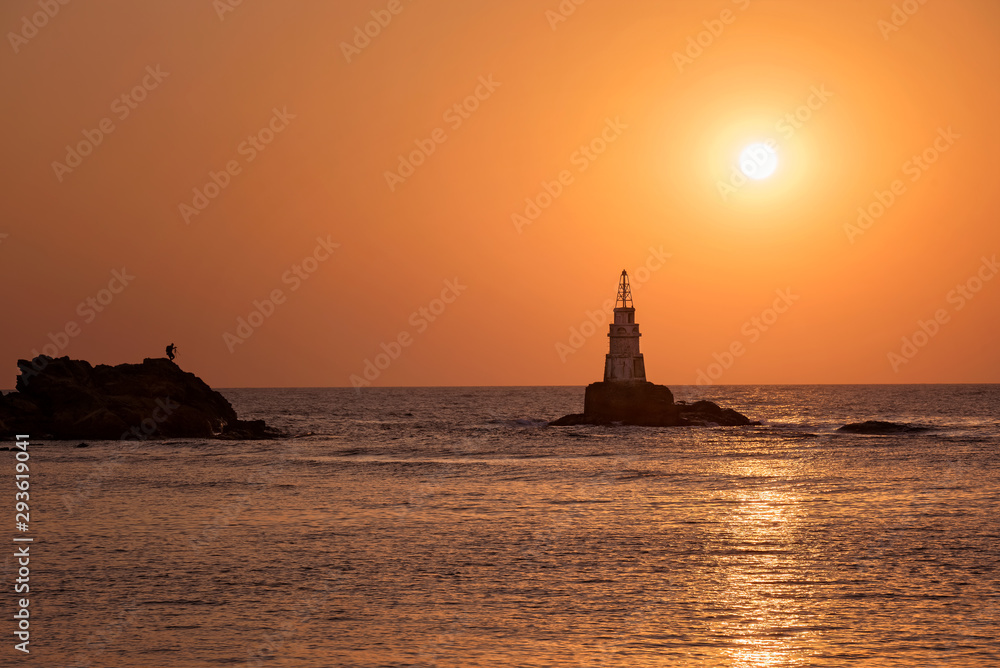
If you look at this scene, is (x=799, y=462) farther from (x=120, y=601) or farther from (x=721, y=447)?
(x=120, y=601)

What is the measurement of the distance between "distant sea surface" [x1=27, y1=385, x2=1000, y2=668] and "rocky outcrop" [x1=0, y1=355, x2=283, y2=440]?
83.6ft

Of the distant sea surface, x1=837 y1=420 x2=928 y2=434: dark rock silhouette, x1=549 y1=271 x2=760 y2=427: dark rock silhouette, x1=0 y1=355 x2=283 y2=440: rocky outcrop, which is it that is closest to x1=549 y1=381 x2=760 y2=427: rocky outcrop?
x1=549 y1=271 x2=760 y2=427: dark rock silhouette

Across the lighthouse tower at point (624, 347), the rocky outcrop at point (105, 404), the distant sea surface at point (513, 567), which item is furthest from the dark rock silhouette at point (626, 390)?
the distant sea surface at point (513, 567)

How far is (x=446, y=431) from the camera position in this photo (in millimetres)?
95812

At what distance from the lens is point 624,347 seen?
9338 centimetres

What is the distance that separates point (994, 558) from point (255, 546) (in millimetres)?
18915

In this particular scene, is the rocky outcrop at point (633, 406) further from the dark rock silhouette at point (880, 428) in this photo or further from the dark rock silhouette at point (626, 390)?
the dark rock silhouette at point (880, 428)

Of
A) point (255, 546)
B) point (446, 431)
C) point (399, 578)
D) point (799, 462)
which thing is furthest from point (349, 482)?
point (446, 431)

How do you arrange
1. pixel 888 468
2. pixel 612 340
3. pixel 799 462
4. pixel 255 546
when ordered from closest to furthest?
pixel 255 546 → pixel 888 468 → pixel 799 462 → pixel 612 340

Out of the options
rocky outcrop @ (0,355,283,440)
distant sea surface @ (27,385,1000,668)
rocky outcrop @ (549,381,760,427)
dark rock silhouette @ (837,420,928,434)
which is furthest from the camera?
rocky outcrop @ (549,381,760,427)

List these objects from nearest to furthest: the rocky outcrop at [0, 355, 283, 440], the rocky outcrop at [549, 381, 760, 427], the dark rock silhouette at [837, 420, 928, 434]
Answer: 1. the rocky outcrop at [0, 355, 283, 440]
2. the dark rock silhouette at [837, 420, 928, 434]
3. the rocky outcrop at [549, 381, 760, 427]

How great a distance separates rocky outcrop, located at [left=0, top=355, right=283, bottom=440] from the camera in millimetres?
75688

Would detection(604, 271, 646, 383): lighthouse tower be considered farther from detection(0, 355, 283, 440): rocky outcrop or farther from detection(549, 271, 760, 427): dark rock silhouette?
detection(0, 355, 283, 440): rocky outcrop

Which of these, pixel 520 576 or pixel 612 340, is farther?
pixel 612 340
